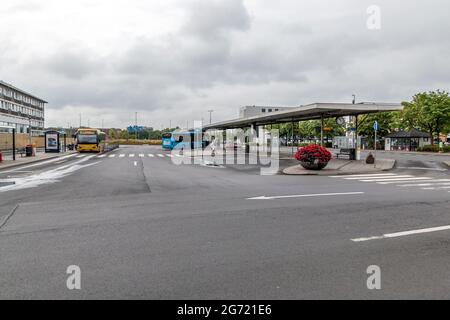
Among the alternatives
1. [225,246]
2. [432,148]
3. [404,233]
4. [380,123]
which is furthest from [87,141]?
[380,123]

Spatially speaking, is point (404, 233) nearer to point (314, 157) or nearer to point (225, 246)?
point (225, 246)

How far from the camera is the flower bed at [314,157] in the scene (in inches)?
840

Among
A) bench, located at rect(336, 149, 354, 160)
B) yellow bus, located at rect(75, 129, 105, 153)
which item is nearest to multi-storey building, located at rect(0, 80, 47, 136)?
yellow bus, located at rect(75, 129, 105, 153)

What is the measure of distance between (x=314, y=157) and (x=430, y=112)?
126ft

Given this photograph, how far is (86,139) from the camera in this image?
4731 centimetres

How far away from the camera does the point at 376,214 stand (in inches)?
340

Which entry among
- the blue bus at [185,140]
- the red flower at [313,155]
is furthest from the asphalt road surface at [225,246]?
the blue bus at [185,140]

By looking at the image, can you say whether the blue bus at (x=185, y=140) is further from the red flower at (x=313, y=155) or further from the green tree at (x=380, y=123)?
the red flower at (x=313, y=155)

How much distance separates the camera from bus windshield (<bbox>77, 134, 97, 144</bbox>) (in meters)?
47.2

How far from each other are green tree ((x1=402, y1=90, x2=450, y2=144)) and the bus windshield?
4446cm

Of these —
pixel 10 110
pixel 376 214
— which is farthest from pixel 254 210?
pixel 10 110
